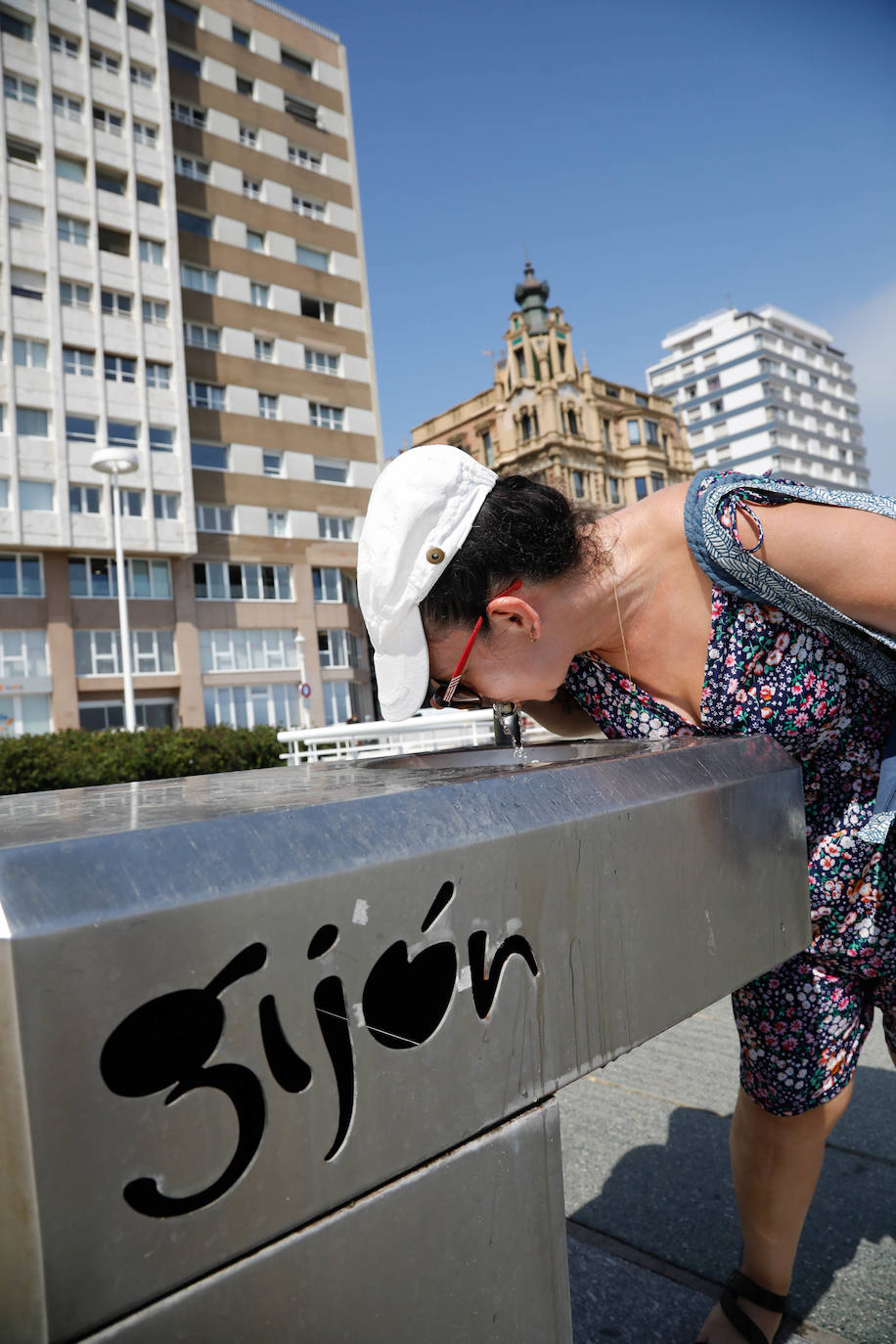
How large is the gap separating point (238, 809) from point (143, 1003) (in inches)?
6.7

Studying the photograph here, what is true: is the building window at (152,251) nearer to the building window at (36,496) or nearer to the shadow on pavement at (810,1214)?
the building window at (36,496)

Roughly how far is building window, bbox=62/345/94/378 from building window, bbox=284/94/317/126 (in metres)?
12.0

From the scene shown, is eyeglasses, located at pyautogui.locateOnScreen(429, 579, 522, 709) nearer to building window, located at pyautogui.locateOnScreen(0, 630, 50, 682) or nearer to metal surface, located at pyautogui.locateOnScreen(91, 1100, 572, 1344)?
metal surface, located at pyautogui.locateOnScreen(91, 1100, 572, 1344)

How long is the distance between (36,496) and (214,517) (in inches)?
195

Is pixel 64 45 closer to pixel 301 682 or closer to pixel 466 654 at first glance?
pixel 301 682

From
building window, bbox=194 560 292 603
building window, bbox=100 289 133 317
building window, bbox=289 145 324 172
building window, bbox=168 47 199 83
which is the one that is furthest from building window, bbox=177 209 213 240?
building window, bbox=194 560 292 603

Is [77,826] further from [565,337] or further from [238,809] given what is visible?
[565,337]

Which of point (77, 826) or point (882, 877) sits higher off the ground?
point (77, 826)

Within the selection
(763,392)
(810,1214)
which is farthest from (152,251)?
(763,392)

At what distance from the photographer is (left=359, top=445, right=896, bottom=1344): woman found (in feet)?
3.68

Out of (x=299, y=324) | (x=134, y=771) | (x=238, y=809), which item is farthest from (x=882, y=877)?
(x=299, y=324)

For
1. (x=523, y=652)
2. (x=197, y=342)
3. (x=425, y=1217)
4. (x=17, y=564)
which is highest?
(x=197, y=342)

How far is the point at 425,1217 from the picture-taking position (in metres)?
0.61

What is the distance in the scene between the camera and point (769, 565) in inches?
44.3
